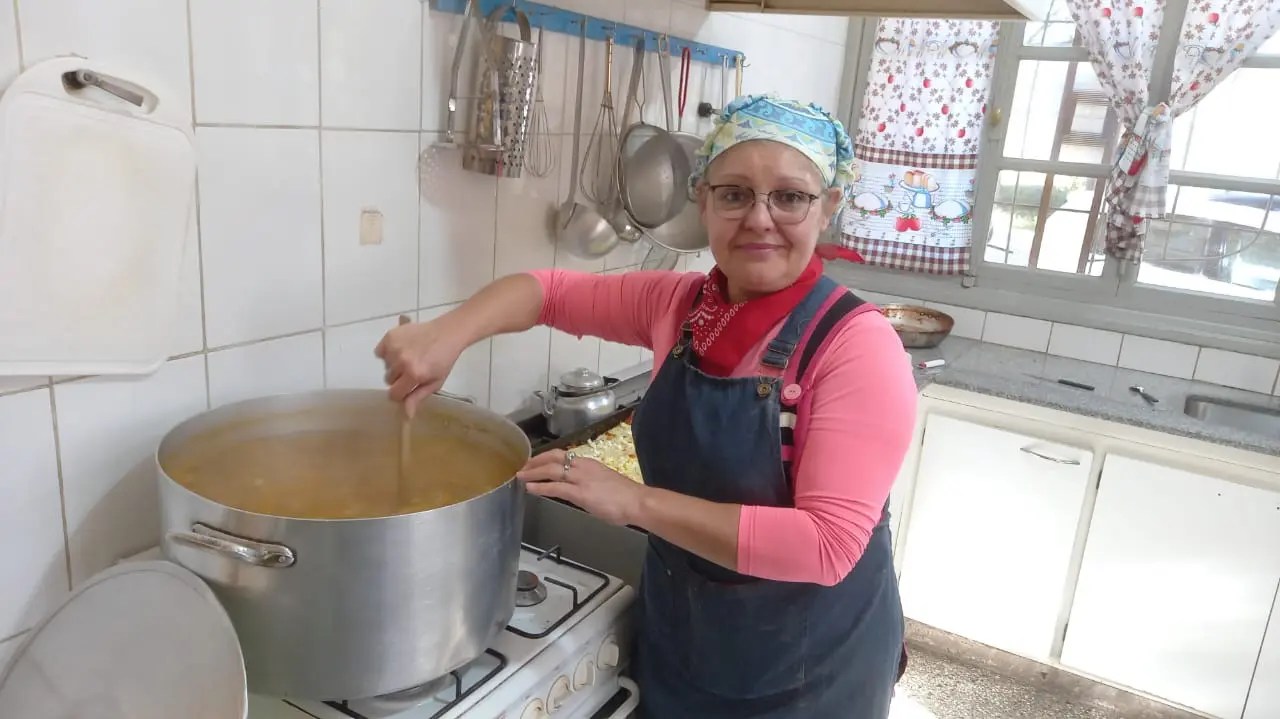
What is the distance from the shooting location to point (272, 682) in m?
0.82

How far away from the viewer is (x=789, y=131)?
949 mm

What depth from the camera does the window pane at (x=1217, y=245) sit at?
238 cm

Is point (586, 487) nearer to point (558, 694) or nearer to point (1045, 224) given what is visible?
point (558, 694)

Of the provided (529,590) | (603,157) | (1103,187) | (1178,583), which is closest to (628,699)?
(529,590)

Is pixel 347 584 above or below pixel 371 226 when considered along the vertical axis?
below

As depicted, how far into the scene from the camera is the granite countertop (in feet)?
6.61

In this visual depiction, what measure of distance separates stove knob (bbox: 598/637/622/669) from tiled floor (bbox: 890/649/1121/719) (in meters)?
1.31

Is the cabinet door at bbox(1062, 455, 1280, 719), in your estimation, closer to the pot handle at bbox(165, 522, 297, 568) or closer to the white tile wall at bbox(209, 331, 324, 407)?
the white tile wall at bbox(209, 331, 324, 407)

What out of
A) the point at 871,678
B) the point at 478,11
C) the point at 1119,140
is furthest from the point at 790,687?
the point at 1119,140

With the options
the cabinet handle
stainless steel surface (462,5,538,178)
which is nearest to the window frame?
the cabinet handle

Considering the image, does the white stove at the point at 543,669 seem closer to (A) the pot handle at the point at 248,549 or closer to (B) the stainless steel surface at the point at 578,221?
(A) the pot handle at the point at 248,549

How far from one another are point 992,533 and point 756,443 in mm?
1582

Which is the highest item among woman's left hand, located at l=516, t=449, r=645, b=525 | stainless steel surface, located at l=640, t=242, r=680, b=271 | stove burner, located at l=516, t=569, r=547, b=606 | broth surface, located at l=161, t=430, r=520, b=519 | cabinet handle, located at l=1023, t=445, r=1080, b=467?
stainless steel surface, located at l=640, t=242, r=680, b=271

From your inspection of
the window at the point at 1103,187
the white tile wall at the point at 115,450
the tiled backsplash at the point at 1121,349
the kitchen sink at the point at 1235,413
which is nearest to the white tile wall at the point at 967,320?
the tiled backsplash at the point at 1121,349
